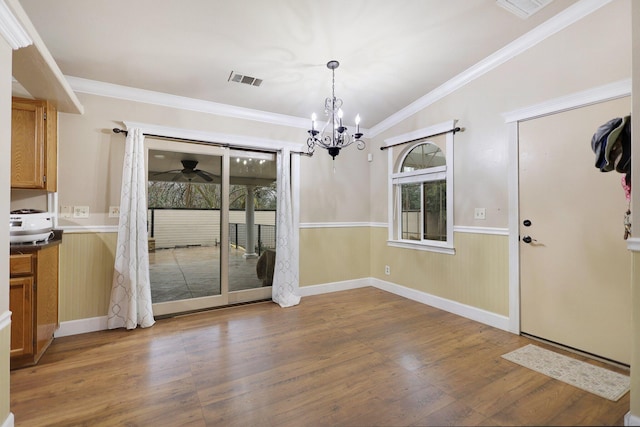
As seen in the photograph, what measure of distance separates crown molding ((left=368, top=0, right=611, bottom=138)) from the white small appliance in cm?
412

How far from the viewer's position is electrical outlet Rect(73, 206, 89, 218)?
298cm

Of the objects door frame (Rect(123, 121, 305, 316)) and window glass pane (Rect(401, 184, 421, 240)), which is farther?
window glass pane (Rect(401, 184, 421, 240))

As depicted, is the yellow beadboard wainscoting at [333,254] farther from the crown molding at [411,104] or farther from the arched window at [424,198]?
the crown molding at [411,104]

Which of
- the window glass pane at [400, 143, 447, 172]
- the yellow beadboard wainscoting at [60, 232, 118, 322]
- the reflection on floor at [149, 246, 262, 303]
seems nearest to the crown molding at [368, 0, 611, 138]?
the window glass pane at [400, 143, 447, 172]

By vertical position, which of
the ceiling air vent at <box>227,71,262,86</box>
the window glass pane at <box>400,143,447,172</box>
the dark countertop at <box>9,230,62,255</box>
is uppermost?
the ceiling air vent at <box>227,71,262,86</box>

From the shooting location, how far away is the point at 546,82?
2752mm

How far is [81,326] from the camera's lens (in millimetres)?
2988

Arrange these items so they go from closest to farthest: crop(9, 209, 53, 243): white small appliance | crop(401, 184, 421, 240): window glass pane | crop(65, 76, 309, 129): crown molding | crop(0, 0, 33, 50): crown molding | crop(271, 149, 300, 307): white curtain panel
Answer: crop(0, 0, 33, 50): crown molding < crop(9, 209, 53, 243): white small appliance < crop(65, 76, 309, 129): crown molding < crop(271, 149, 300, 307): white curtain panel < crop(401, 184, 421, 240): window glass pane

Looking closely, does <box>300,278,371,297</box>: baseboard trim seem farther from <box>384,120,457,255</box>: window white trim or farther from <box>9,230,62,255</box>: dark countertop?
<box>9,230,62,255</box>: dark countertop

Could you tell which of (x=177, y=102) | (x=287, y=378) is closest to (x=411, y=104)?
(x=177, y=102)

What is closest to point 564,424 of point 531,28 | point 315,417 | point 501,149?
point 315,417

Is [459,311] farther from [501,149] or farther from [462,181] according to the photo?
[501,149]

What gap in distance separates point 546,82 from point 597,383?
247 cm

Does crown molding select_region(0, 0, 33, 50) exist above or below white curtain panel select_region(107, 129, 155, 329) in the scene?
above
